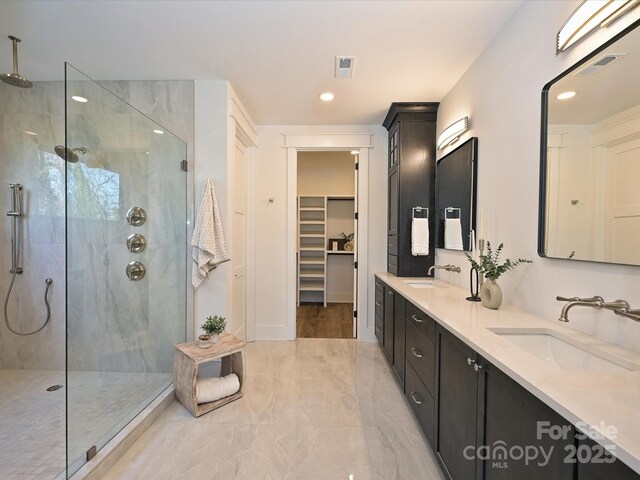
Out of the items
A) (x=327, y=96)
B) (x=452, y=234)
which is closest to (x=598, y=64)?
(x=452, y=234)

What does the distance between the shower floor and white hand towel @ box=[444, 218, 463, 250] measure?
2699 mm

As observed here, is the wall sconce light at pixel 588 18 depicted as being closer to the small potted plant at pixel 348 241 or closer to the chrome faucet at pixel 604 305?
the chrome faucet at pixel 604 305

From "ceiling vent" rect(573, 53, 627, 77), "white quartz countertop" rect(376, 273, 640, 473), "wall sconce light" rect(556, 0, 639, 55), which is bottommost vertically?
"white quartz countertop" rect(376, 273, 640, 473)

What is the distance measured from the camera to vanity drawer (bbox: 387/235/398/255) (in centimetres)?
315

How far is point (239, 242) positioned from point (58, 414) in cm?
197

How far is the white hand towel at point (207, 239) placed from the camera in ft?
8.09

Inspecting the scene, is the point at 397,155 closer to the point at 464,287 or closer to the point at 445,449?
the point at 464,287

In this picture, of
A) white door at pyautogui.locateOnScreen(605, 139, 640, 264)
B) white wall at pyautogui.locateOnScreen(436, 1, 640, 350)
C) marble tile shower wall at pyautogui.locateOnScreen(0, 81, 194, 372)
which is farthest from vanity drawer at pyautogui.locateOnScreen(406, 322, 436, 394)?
marble tile shower wall at pyautogui.locateOnScreen(0, 81, 194, 372)

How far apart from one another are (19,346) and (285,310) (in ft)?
8.29

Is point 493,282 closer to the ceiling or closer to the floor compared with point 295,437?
closer to the ceiling

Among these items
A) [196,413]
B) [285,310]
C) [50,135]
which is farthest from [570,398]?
[50,135]

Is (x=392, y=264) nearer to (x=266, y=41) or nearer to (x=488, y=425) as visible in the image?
(x=488, y=425)

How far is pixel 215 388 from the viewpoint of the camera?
2.22 meters

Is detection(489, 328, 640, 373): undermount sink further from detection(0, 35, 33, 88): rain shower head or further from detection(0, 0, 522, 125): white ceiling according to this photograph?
detection(0, 35, 33, 88): rain shower head
